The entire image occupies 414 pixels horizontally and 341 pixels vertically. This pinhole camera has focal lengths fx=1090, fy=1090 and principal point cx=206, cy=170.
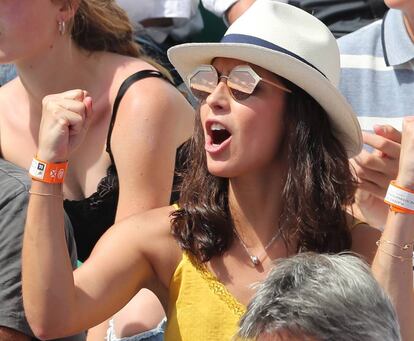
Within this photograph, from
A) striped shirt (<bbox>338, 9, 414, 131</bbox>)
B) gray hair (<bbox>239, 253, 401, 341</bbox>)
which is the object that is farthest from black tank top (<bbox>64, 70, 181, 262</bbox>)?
gray hair (<bbox>239, 253, 401, 341</bbox>)

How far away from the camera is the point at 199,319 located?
2.78 metres

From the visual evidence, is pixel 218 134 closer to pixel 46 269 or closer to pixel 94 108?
pixel 46 269

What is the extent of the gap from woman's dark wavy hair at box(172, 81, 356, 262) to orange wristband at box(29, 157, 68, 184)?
0.33 meters

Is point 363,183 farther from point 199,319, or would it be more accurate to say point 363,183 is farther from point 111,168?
point 111,168

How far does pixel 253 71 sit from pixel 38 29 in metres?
1.14

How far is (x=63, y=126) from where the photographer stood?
287 cm

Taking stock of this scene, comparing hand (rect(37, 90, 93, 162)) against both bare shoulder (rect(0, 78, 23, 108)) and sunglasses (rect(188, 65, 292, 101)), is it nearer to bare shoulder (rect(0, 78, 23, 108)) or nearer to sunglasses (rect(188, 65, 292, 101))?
sunglasses (rect(188, 65, 292, 101))

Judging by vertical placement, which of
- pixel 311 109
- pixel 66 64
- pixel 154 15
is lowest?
pixel 154 15

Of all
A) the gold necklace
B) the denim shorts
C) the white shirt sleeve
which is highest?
the gold necklace

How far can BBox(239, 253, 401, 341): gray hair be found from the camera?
1989 millimetres

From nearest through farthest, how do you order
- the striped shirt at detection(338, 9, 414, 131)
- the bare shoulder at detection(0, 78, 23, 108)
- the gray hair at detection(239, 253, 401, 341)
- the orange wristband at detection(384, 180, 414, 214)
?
the gray hair at detection(239, 253, 401, 341) → the orange wristband at detection(384, 180, 414, 214) → the striped shirt at detection(338, 9, 414, 131) → the bare shoulder at detection(0, 78, 23, 108)

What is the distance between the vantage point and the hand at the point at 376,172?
292cm

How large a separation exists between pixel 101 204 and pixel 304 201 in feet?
3.34

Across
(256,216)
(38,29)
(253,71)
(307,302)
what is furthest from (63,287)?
(38,29)
